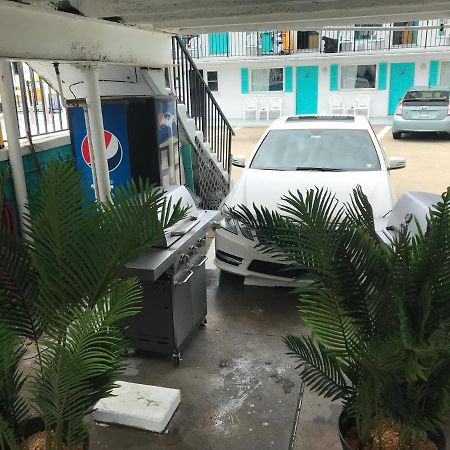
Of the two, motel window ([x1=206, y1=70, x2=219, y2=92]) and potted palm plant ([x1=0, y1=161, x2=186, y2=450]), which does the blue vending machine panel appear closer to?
potted palm plant ([x1=0, y1=161, x2=186, y2=450])

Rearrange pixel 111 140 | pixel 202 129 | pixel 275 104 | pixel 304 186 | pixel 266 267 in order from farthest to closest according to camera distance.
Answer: pixel 275 104, pixel 202 129, pixel 111 140, pixel 304 186, pixel 266 267

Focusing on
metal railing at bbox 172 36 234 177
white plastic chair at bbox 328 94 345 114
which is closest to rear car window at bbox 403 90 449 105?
white plastic chair at bbox 328 94 345 114

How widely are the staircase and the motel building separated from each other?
461 inches

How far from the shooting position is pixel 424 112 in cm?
1379

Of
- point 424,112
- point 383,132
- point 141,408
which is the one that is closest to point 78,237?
point 141,408

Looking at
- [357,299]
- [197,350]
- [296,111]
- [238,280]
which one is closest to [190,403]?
[197,350]

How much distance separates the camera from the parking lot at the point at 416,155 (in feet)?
29.0

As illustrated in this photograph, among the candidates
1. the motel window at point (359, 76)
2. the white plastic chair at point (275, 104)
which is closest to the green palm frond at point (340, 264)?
the white plastic chair at point (275, 104)

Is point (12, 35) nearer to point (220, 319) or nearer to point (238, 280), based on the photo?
point (220, 319)

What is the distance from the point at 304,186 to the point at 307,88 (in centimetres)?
1548

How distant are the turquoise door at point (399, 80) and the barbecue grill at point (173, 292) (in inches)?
667

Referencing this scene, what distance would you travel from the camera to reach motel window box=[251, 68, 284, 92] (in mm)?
19531

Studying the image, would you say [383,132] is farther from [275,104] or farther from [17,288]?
[17,288]

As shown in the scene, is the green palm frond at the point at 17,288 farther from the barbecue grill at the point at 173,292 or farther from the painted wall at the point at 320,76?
the painted wall at the point at 320,76
